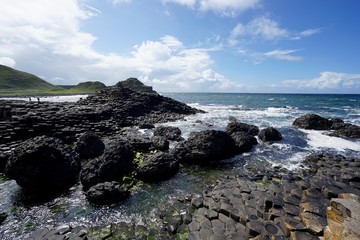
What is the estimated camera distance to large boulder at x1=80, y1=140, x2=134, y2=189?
1328 cm

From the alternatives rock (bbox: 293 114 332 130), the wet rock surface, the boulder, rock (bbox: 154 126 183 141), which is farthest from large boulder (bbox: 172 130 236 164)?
rock (bbox: 293 114 332 130)

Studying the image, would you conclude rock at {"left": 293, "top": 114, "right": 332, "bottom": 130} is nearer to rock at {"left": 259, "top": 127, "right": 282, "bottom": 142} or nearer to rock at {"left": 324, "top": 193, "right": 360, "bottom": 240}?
rock at {"left": 259, "top": 127, "right": 282, "bottom": 142}

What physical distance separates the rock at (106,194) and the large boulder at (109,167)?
1.39 metres

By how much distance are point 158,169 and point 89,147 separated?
296 inches

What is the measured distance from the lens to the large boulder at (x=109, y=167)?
13281 millimetres

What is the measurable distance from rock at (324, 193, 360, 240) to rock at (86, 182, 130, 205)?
29.3 feet

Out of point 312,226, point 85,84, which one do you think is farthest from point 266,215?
point 85,84

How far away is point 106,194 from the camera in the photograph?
1148cm

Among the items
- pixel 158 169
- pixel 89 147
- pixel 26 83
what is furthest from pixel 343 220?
pixel 26 83

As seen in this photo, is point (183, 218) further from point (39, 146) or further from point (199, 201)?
point (39, 146)

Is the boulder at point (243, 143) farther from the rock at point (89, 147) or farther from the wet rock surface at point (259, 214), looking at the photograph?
the rock at point (89, 147)

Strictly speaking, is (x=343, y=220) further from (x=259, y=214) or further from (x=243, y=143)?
(x=243, y=143)

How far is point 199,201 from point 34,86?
18845 cm

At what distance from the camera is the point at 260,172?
49.8ft
